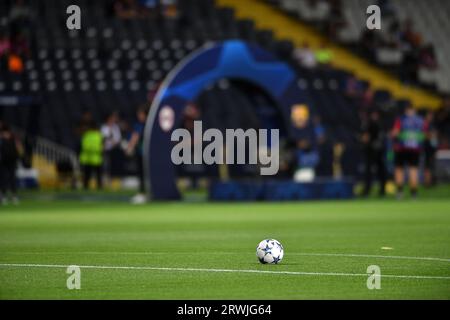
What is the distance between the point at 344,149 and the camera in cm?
3944

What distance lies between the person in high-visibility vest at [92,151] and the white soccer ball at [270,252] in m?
22.7

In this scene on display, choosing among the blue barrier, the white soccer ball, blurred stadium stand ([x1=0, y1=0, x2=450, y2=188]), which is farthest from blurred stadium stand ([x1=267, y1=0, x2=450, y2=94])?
the white soccer ball

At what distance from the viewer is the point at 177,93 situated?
98.6 ft

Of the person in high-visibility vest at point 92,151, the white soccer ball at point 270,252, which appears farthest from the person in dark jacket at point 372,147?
the white soccer ball at point 270,252

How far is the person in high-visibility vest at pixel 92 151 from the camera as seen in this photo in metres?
35.2

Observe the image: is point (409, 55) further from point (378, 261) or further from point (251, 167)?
point (378, 261)

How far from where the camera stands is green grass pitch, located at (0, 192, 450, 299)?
1080 cm

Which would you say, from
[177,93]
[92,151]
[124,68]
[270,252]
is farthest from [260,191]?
[270,252]

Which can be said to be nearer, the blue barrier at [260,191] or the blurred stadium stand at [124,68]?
the blue barrier at [260,191]

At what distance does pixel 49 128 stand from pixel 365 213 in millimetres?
16873

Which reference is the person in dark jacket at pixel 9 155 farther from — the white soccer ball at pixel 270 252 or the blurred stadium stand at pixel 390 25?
the blurred stadium stand at pixel 390 25

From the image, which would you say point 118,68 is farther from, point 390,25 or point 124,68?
point 390,25

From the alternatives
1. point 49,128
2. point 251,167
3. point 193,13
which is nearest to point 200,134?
point 251,167

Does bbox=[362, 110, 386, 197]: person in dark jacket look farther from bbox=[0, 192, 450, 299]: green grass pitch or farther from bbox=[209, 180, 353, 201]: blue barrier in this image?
bbox=[0, 192, 450, 299]: green grass pitch
